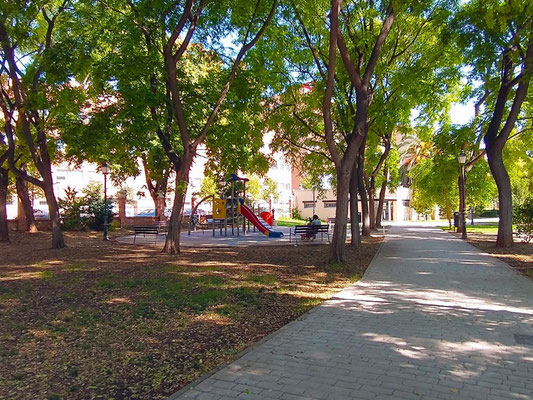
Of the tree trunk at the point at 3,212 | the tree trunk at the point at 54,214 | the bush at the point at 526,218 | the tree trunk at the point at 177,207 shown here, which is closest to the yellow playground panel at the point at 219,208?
the tree trunk at the point at 54,214

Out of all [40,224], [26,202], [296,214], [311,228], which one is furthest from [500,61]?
[296,214]

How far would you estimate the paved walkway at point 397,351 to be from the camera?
397 cm

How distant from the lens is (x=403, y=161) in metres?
62.3

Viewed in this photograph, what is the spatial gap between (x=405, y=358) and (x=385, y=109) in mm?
12108

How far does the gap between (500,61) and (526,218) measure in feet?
25.5

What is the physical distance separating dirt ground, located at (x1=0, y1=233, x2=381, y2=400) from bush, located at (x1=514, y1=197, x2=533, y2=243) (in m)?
8.45

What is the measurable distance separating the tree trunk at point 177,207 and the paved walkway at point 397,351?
6.69 meters

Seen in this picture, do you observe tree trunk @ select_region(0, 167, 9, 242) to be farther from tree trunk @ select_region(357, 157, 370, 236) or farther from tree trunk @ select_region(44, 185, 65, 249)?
tree trunk @ select_region(357, 157, 370, 236)

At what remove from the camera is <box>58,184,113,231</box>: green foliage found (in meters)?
26.9

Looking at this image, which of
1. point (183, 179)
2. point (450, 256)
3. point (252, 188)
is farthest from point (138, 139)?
point (252, 188)

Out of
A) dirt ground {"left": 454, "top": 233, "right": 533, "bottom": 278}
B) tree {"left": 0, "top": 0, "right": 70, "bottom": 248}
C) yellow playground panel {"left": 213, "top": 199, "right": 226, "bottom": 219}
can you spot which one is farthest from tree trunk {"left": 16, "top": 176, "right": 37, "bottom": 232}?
dirt ground {"left": 454, "top": 233, "right": 533, "bottom": 278}

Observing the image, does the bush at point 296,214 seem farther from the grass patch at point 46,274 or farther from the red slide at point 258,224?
the grass patch at point 46,274

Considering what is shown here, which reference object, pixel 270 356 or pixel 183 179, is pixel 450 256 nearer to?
pixel 183 179

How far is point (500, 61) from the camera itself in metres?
12.4
